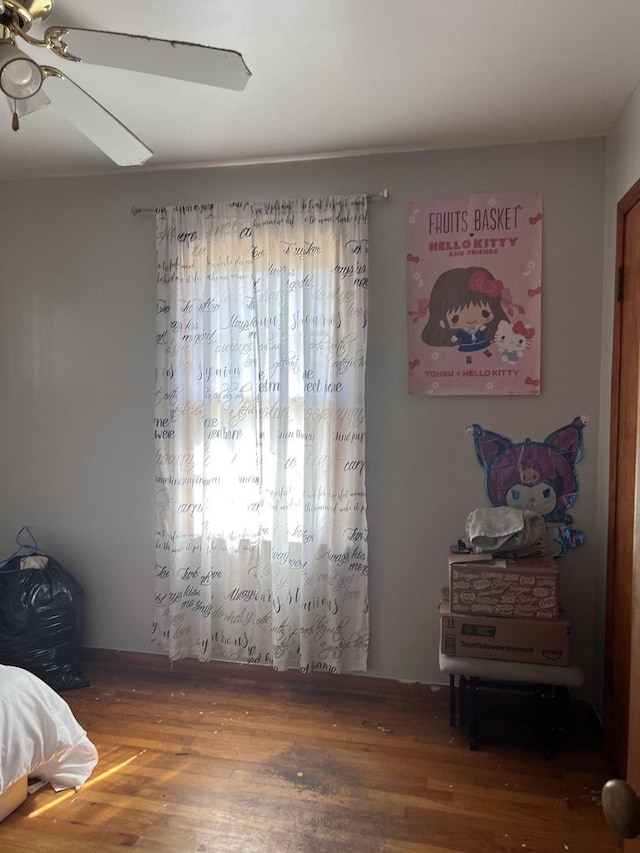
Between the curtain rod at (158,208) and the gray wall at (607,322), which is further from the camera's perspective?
the curtain rod at (158,208)

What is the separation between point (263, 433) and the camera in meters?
2.80

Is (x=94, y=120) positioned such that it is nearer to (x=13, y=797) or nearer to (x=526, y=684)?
(x=13, y=797)

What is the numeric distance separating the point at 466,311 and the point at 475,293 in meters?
0.09

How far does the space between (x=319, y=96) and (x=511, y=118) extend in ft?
2.51

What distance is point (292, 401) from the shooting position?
9.10 ft

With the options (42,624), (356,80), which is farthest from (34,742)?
(356,80)

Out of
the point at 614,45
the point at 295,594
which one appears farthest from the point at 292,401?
the point at 614,45

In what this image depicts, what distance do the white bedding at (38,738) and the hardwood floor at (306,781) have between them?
70mm

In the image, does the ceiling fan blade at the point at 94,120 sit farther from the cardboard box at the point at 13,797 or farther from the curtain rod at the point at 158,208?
the cardboard box at the point at 13,797

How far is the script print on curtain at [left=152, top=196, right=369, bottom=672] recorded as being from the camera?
2.71 m

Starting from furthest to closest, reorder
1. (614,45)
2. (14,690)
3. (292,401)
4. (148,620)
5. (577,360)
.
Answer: (148,620), (292,401), (577,360), (14,690), (614,45)

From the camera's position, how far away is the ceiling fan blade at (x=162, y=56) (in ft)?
4.50

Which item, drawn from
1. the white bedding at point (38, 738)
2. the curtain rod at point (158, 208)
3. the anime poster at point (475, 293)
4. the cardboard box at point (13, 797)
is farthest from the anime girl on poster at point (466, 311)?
the cardboard box at point (13, 797)

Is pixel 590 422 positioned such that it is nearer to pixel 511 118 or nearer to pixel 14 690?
pixel 511 118
